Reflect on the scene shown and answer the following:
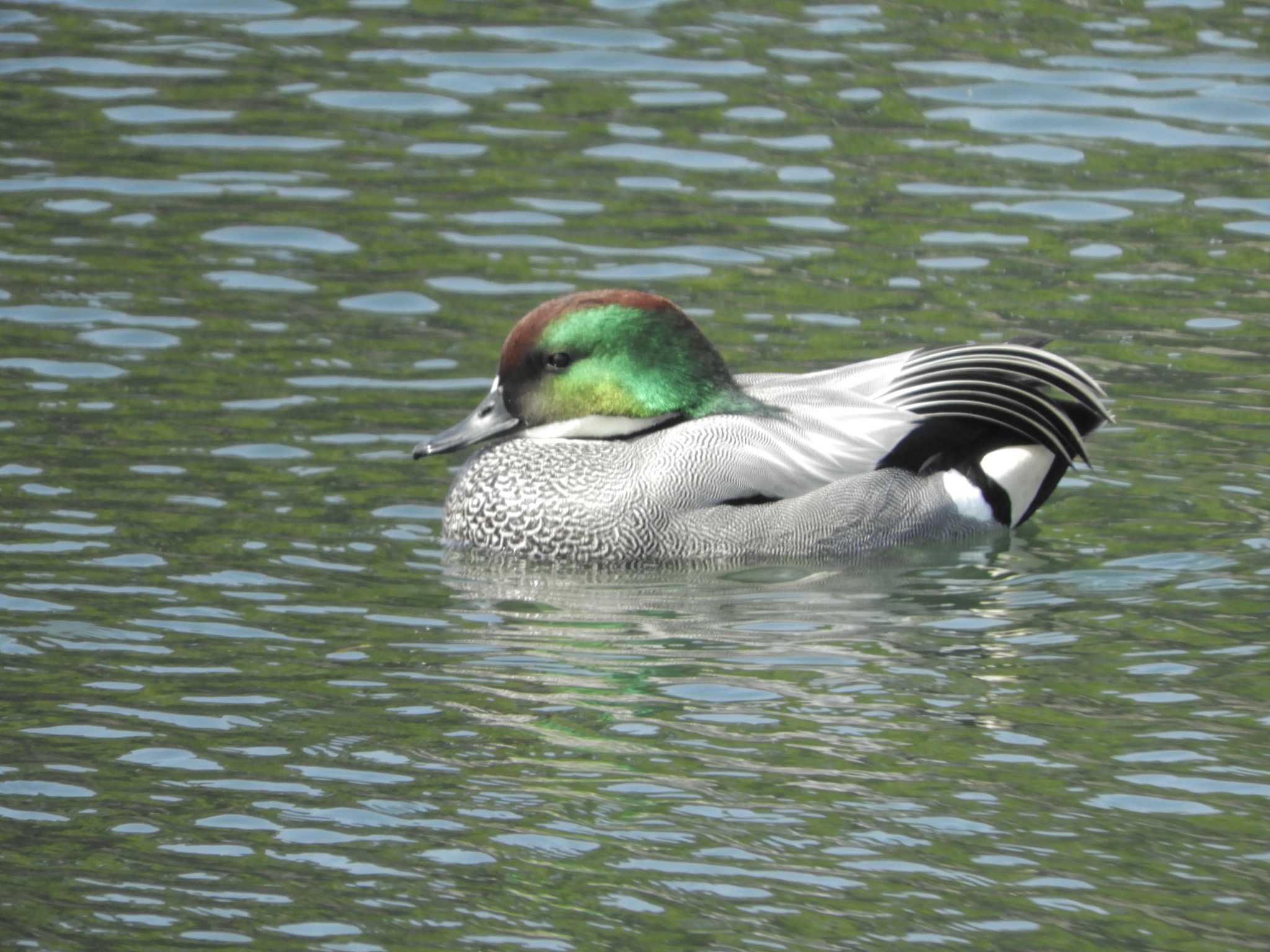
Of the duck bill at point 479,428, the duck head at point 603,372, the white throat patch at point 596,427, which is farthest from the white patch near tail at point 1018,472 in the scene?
the duck bill at point 479,428

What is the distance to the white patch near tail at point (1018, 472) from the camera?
30.5 feet

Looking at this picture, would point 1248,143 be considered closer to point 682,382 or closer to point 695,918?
point 682,382

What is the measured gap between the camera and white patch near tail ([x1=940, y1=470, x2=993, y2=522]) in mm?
9242

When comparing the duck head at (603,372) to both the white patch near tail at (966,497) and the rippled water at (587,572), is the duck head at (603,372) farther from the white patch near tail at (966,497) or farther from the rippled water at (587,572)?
the white patch near tail at (966,497)

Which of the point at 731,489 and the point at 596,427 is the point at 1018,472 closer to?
the point at 731,489

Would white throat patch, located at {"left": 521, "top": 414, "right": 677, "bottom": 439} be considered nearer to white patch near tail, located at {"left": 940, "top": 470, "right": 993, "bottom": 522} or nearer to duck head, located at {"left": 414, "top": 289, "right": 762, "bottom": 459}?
duck head, located at {"left": 414, "top": 289, "right": 762, "bottom": 459}

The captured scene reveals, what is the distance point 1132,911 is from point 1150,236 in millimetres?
6887

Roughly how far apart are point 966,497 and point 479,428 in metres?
1.82

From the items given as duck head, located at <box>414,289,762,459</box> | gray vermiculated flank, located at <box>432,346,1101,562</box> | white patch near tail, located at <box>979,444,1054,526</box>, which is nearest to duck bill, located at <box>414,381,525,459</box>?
duck head, located at <box>414,289,762,459</box>

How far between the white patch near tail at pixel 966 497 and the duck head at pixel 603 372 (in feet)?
2.63

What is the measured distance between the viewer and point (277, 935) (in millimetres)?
5645

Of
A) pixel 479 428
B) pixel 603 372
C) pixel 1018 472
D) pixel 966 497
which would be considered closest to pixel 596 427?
pixel 603 372

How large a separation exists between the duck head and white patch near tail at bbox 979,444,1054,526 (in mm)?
948

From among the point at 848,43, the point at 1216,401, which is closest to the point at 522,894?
the point at 1216,401
